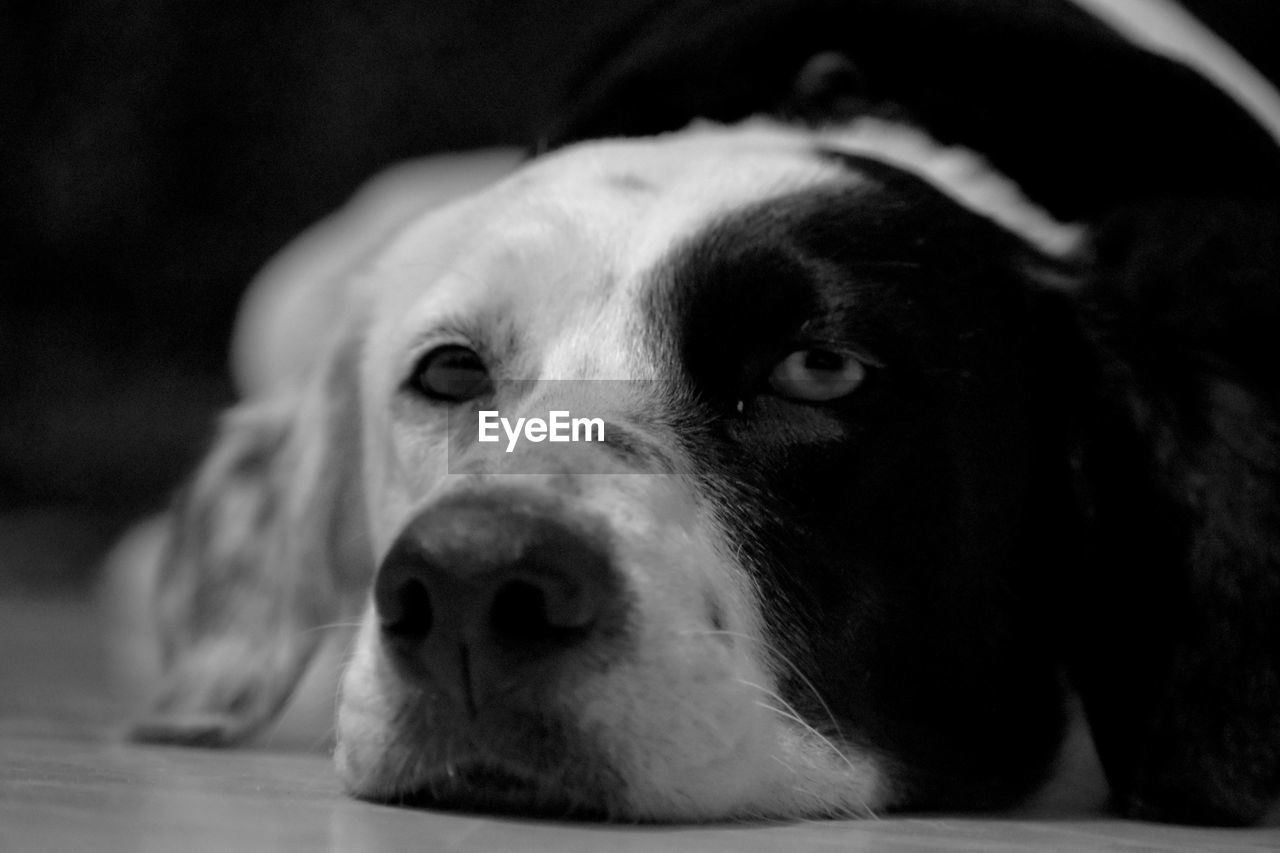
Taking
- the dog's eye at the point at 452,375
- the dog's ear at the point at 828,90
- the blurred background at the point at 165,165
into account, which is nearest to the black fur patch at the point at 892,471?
the dog's eye at the point at 452,375

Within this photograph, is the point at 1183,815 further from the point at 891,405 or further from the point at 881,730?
the point at 891,405

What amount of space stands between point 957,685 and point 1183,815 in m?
0.26

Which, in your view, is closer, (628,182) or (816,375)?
(816,375)

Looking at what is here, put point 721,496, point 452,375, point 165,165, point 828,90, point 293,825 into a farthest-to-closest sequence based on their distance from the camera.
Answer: point 165,165 < point 828,90 < point 452,375 < point 721,496 < point 293,825

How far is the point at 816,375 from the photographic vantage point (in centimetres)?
151

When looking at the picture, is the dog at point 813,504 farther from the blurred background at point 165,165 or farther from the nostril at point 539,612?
the blurred background at point 165,165

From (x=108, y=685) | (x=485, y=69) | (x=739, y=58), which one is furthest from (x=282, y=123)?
(x=739, y=58)

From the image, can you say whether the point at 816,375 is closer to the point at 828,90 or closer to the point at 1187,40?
the point at 828,90

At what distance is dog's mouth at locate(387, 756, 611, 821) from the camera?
1.21 metres

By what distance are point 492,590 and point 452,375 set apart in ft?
2.08

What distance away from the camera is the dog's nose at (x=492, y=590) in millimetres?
1143

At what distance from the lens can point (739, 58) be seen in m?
2.26

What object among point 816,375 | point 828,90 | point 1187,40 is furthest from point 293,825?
point 1187,40

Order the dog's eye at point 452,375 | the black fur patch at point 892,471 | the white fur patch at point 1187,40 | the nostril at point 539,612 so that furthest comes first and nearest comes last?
the white fur patch at point 1187,40
the dog's eye at point 452,375
the black fur patch at point 892,471
the nostril at point 539,612
